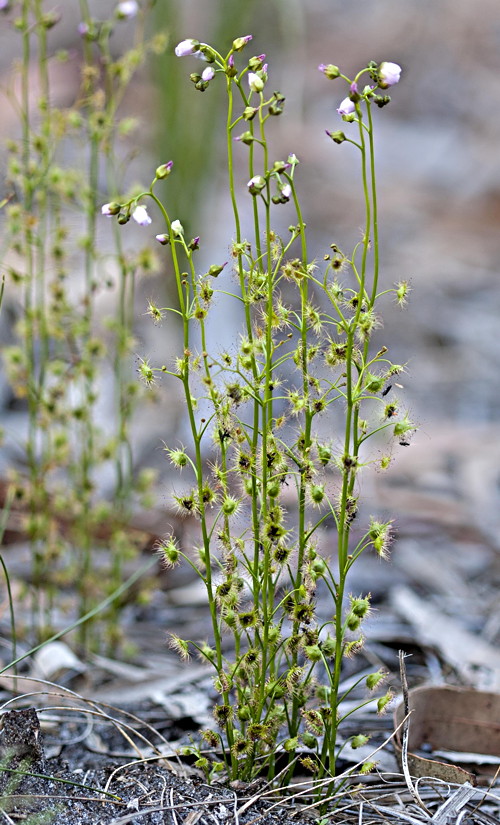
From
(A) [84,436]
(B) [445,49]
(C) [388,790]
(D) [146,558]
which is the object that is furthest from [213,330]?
(B) [445,49]

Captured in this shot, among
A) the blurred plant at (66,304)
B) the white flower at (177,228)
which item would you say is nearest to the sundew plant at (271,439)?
the white flower at (177,228)

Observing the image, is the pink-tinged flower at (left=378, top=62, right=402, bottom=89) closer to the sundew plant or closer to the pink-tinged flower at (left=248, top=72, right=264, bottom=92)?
the sundew plant

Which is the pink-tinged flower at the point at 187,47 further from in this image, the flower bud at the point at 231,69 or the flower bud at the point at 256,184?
the flower bud at the point at 256,184

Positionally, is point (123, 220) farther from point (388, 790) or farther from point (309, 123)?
point (309, 123)

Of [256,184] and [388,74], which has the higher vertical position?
[388,74]

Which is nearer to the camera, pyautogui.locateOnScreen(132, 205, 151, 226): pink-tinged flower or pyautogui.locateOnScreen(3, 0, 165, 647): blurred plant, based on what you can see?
pyautogui.locateOnScreen(132, 205, 151, 226): pink-tinged flower

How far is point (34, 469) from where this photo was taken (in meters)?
1.90

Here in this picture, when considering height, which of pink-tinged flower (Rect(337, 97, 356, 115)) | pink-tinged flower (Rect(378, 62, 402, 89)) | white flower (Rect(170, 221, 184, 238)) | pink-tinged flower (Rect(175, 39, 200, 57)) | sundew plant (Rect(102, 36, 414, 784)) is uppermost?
pink-tinged flower (Rect(175, 39, 200, 57))

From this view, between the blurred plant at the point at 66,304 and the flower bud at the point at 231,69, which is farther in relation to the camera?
the blurred plant at the point at 66,304

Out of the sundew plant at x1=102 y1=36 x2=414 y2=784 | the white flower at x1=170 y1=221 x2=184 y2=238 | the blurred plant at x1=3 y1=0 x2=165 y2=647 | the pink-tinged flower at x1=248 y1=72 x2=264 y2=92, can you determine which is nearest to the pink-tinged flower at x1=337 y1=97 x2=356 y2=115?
the sundew plant at x1=102 y1=36 x2=414 y2=784

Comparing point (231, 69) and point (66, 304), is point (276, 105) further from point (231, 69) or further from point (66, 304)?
point (66, 304)

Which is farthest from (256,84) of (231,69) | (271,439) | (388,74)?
(271,439)

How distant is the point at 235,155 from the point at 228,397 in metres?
4.48

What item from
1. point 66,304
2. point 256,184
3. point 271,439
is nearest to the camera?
point 256,184
